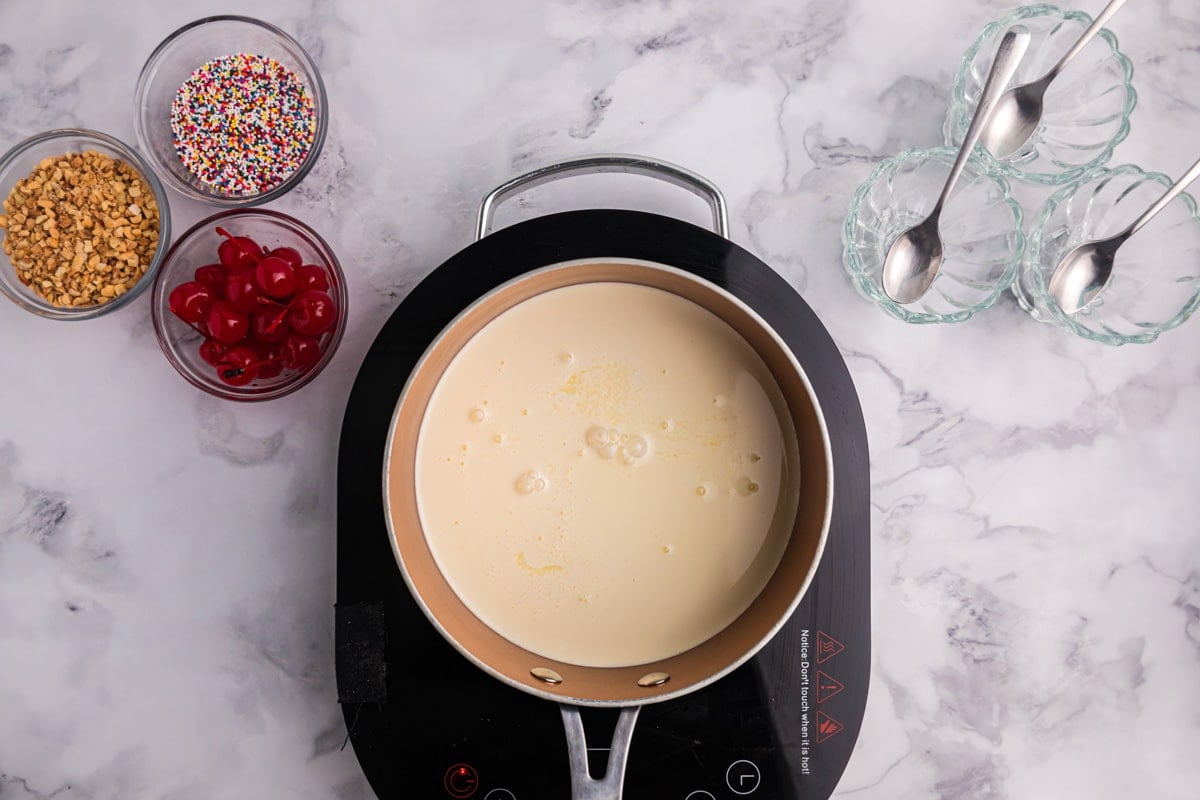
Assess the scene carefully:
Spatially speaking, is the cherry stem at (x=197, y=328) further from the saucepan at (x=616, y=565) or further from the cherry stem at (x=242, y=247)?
the saucepan at (x=616, y=565)

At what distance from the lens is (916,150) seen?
98 cm

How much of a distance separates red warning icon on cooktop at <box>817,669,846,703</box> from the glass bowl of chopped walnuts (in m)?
0.90

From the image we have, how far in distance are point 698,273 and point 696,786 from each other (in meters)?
0.57

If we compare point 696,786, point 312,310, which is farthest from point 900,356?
point 312,310

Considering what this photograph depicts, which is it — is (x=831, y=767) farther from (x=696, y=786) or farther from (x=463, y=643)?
(x=463, y=643)

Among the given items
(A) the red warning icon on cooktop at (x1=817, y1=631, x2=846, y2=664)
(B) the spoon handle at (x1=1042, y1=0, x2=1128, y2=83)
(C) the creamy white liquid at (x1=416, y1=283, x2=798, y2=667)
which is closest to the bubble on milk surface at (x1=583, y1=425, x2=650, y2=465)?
(C) the creamy white liquid at (x1=416, y1=283, x2=798, y2=667)

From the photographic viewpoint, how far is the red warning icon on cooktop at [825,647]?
917mm

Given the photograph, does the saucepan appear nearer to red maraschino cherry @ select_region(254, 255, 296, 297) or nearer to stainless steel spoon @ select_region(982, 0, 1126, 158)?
red maraschino cherry @ select_region(254, 255, 296, 297)

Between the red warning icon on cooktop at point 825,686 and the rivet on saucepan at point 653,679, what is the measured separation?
19 cm

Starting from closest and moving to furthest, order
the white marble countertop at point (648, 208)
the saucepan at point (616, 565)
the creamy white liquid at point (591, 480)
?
the saucepan at point (616, 565) < the creamy white liquid at point (591, 480) < the white marble countertop at point (648, 208)

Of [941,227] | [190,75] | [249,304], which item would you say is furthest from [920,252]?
[190,75]

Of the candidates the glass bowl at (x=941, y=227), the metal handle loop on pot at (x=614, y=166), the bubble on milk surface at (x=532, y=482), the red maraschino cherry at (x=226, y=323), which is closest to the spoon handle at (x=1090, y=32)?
the glass bowl at (x=941, y=227)

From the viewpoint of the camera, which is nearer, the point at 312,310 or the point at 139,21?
the point at 312,310

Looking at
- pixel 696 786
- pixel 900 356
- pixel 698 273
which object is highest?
pixel 698 273
